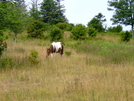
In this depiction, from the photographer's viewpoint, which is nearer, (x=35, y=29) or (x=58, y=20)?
(x=35, y=29)

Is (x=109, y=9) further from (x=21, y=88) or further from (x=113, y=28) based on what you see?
(x=21, y=88)

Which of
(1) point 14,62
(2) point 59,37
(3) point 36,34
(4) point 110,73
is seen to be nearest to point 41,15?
(3) point 36,34

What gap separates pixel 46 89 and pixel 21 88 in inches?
42.2

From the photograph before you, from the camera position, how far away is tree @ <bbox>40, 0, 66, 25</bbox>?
44737 millimetres

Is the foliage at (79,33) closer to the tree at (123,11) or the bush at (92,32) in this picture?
the bush at (92,32)

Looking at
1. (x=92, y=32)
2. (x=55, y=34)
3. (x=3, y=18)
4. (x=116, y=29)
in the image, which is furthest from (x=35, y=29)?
(x=116, y=29)

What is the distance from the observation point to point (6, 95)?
6.37m

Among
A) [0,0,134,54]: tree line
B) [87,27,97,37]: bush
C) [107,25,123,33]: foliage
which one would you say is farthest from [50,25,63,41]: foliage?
[107,25,123,33]: foliage

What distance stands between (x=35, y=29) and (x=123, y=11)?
1718cm

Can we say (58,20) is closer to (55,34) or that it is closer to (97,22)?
(97,22)

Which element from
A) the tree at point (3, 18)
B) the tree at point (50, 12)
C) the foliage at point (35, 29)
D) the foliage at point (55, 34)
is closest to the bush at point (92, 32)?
the foliage at point (55, 34)

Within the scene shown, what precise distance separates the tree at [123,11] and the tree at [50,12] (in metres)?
12.8

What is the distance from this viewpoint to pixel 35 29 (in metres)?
31.3

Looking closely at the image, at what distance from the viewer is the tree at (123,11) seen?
3656cm
